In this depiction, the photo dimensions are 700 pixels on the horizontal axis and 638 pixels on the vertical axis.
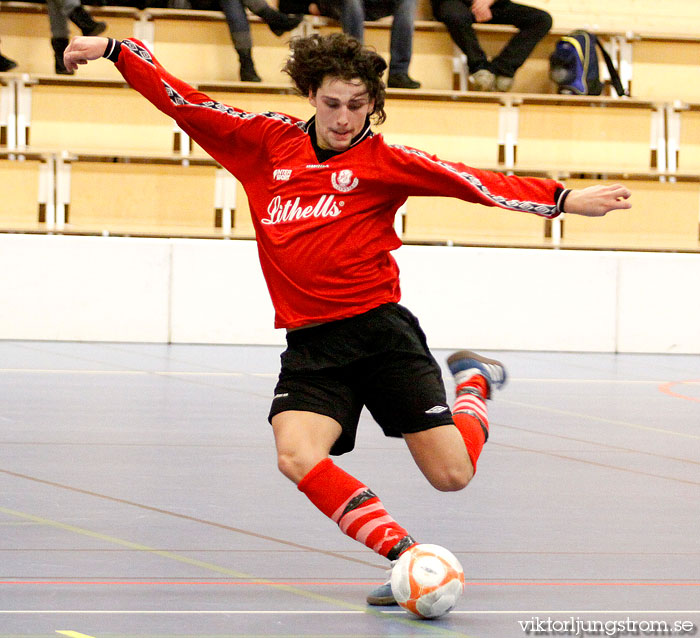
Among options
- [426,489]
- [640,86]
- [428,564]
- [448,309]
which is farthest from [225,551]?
[640,86]

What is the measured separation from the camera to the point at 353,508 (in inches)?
114

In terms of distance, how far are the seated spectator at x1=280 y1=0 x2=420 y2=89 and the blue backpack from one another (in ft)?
4.29

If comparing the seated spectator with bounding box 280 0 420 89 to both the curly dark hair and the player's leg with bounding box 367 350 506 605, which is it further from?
the player's leg with bounding box 367 350 506 605

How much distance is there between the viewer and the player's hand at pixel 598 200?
9.94 feet

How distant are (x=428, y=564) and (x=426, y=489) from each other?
4.77 feet

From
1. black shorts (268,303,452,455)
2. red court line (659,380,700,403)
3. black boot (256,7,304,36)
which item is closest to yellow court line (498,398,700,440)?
red court line (659,380,700,403)

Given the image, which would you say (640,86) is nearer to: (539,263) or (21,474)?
(539,263)

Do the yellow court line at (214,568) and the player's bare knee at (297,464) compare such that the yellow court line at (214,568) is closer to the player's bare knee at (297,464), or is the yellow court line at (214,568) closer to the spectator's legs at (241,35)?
the player's bare knee at (297,464)

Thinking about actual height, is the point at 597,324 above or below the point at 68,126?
below

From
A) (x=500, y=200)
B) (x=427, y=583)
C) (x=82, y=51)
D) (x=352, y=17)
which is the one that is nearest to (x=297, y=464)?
(x=427, y=583)

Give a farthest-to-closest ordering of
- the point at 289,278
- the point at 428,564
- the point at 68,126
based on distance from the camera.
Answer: the point at 68,126 → the point at 289,278 → the point at 428,564

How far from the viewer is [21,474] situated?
166 inches

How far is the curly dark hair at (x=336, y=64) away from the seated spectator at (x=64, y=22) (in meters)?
6.08

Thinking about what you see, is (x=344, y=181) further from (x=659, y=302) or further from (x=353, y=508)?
(x=659, y=302)
